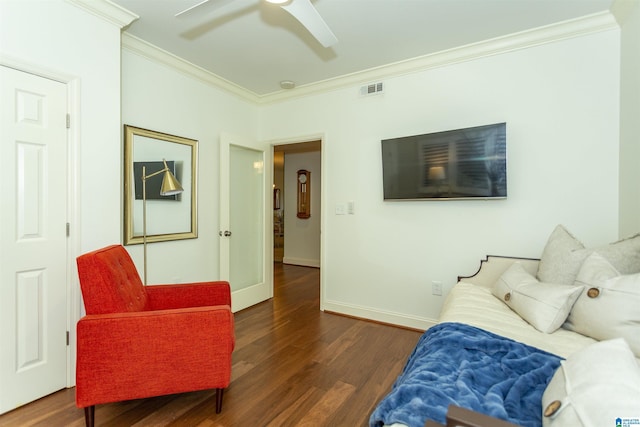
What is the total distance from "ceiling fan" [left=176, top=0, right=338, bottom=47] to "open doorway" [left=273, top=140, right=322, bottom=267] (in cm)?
395

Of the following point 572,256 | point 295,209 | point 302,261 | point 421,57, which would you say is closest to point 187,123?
point 421,57

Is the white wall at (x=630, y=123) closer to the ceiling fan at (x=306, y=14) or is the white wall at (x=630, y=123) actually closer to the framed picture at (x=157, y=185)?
the ceiling fan at (x=306, y=14)

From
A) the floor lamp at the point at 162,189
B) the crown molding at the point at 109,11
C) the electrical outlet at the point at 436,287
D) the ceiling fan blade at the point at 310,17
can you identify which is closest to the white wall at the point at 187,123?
the floor lamp at the point at 162,189

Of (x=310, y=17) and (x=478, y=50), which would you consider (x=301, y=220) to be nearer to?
(x=478, y=50)

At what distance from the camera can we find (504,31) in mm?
2480

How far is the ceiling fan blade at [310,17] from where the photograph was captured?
1.65 m

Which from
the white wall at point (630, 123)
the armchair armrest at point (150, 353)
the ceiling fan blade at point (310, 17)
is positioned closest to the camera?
the armchair armrest at point (150, 353)

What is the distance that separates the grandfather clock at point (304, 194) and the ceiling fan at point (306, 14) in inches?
170

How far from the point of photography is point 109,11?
84.7 inches

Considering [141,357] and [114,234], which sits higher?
[114,234]

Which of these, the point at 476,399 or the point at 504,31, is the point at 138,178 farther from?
the point at 504,31

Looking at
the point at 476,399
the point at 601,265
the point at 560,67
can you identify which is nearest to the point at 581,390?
the point at 476,399

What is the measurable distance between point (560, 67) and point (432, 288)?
7.15 feet

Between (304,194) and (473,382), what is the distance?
18.0 ft
